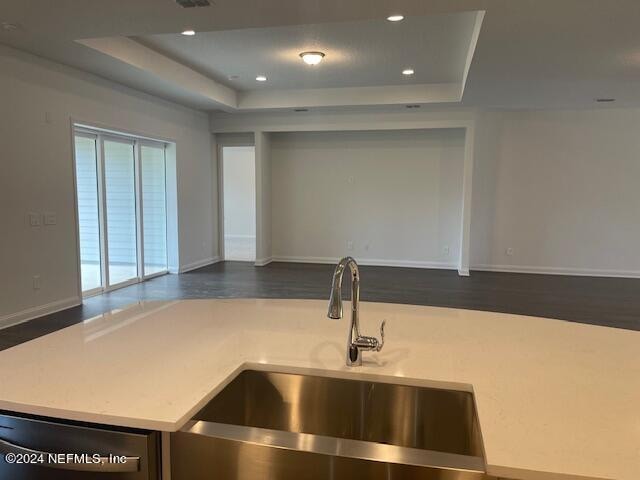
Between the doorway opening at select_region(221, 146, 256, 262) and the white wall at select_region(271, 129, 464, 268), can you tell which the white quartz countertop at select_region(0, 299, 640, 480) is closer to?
the white wall at select_region(271, 129, 464, 268)

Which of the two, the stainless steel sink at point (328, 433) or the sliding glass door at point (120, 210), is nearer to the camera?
the stainless steel sink at point (328, 433)

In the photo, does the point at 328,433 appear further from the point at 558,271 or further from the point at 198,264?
the point at 558,271

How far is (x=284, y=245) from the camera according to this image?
8703 millimetres

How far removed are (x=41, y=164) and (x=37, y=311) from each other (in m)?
1.52

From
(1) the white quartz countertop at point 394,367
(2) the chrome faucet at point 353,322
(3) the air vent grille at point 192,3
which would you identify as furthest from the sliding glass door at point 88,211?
(2) the chrome faucet at point 353,322

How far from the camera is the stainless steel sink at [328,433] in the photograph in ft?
3.18

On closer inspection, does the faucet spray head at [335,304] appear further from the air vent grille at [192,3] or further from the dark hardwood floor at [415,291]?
the dark hardwood floor at [415,291]

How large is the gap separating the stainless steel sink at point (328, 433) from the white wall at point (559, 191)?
6.76m

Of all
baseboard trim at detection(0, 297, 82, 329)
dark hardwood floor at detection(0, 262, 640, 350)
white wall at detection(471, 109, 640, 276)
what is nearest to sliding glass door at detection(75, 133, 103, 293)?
dark hardwood floor at detection(0, 262, 640, 350)

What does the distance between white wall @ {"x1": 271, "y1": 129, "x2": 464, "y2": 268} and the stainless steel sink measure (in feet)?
22.8

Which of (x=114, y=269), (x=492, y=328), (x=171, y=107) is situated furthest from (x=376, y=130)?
(x=492, y=328)

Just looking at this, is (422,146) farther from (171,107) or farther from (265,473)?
(265,473)

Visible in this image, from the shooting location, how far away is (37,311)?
15.6 feet

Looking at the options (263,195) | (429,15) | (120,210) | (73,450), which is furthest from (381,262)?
(73,450)
